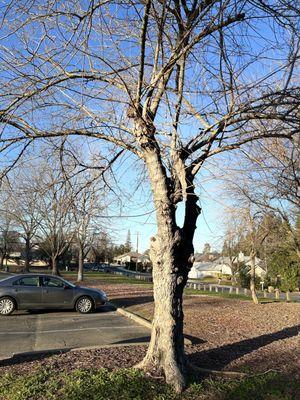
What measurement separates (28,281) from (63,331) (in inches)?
195

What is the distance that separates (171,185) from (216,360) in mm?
3053

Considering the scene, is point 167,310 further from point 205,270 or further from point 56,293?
point 205,270

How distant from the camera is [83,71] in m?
6.52

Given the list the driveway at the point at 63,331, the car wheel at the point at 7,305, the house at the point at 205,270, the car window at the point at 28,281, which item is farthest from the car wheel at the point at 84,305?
the house at the point at 205,270

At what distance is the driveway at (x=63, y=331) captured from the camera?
9539 mm

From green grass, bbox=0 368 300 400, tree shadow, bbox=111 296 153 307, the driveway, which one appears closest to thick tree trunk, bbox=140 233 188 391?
green grass, bbox=0 368 300 400

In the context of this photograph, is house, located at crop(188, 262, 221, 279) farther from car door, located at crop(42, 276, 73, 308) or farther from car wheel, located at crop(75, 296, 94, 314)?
car door, located at crop(42, 276, 73, 308)

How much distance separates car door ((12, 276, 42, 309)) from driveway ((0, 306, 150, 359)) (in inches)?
13.8

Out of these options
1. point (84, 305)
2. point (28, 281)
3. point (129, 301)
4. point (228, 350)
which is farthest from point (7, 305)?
point (228, 350)

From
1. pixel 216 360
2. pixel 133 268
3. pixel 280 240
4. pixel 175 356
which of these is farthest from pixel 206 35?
pixel 133 268

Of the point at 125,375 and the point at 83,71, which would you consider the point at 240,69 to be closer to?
the point at 83,71

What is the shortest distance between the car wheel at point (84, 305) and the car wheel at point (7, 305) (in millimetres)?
2105

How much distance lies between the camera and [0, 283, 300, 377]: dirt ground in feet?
23.0

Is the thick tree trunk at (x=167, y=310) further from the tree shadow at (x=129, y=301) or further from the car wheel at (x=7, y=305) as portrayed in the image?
the tree shadow at (x=129, y=301)
